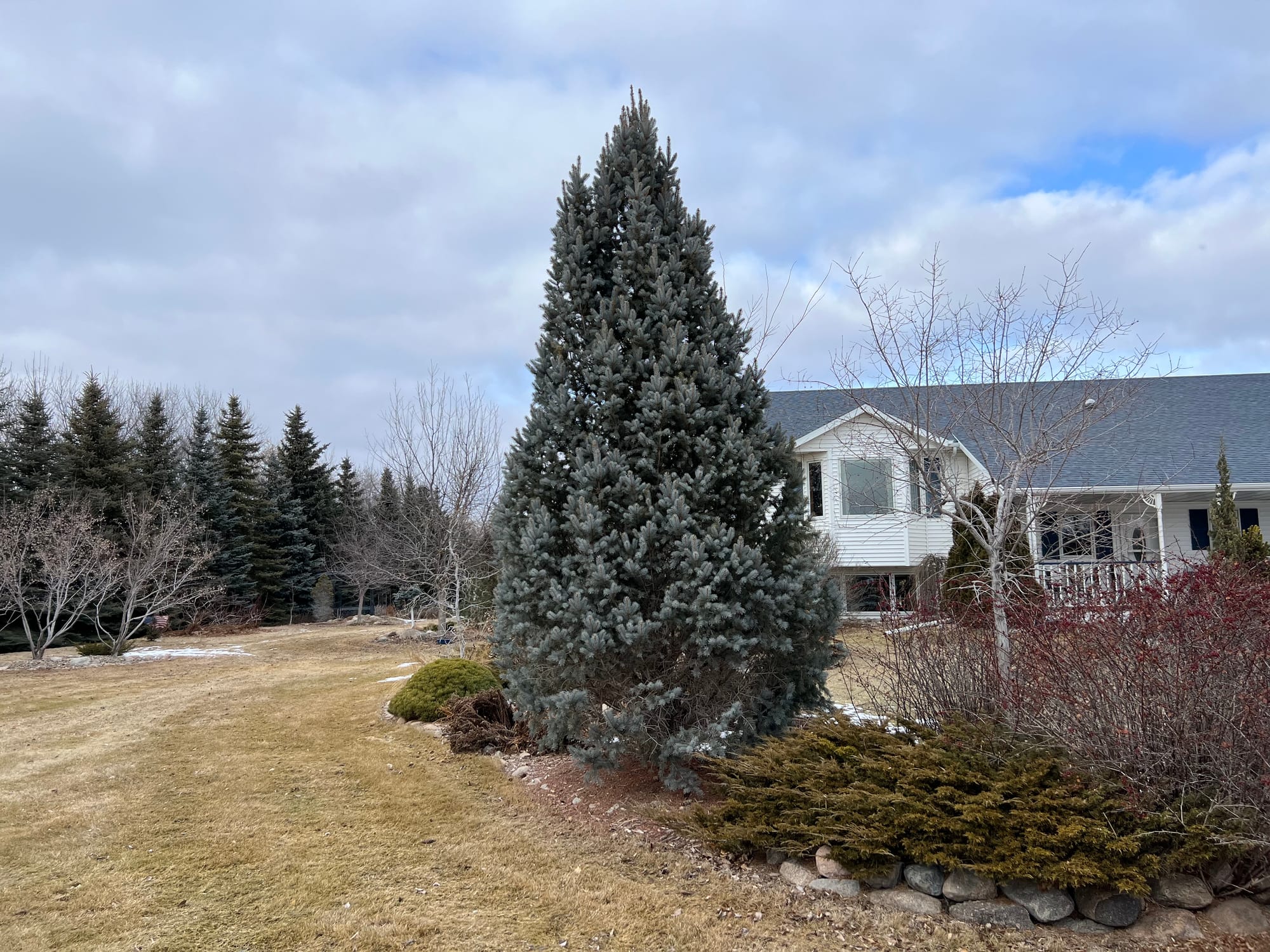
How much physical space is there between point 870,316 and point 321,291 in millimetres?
13563

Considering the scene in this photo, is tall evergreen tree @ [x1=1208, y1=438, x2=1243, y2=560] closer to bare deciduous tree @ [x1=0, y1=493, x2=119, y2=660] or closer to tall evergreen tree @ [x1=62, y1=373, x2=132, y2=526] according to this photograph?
bare deciduous tree @ [x1=0, y1=493, x2=119, y2=660]

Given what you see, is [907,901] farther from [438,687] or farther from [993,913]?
[438,687]

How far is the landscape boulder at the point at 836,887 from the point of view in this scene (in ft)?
12.4

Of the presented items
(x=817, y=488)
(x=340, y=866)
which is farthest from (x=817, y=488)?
(x=340, y=866)

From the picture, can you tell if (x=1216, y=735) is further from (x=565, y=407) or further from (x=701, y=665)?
(x=565, y=407)

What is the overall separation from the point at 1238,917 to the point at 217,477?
33.1m

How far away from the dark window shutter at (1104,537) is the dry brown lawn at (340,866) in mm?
5318

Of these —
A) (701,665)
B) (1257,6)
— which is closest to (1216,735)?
(701,665)

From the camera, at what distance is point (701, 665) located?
205 inches

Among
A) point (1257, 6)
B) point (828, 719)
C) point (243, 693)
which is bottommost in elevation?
point (243, 693)

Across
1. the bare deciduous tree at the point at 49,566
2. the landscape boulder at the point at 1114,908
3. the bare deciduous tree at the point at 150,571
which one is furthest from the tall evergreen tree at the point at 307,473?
the landscape boulder at the point at 1114,908

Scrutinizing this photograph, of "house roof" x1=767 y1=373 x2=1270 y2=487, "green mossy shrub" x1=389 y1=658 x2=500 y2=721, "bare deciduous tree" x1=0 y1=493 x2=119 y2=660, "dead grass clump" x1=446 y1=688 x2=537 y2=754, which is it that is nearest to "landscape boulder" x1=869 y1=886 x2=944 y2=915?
"dead grass clump" x1=446 y1=688 x2=537 y2=754

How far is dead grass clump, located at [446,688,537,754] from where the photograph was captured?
7121 millimetres

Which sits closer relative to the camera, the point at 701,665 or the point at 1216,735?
the point at 1216,735
